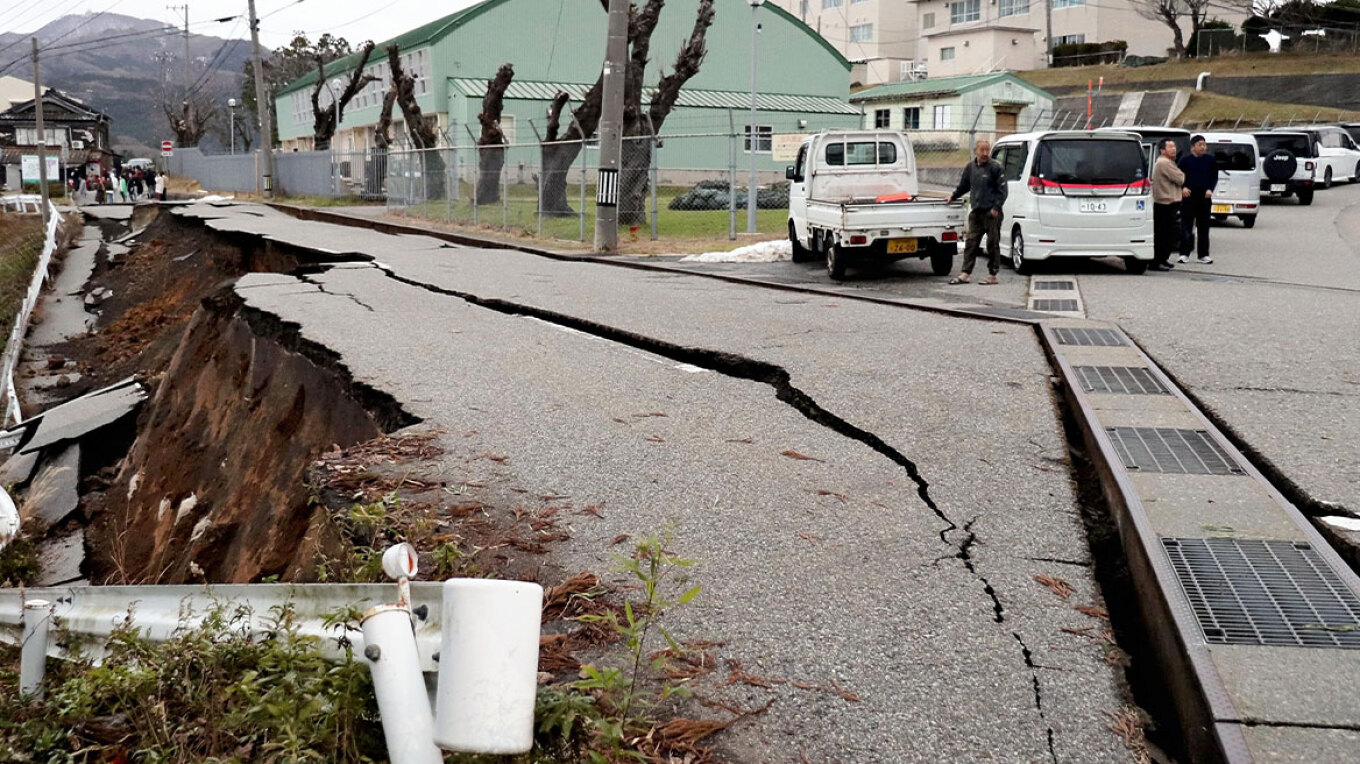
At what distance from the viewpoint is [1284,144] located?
96.7 feet

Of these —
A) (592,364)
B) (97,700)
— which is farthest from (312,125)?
(97,700)

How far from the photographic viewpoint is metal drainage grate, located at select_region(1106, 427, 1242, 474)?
18.5 ft

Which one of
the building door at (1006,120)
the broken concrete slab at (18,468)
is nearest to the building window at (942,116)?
the building door at (1006,120)

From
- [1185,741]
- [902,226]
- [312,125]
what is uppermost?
[312,125]

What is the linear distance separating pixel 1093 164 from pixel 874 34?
213ft

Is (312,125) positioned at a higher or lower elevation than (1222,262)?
higher

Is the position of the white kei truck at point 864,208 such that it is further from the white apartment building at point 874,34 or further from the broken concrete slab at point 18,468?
the white apartment building at point 874,34

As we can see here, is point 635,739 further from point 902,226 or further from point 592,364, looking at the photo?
point 902,226

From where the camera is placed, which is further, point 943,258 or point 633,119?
point 633,119

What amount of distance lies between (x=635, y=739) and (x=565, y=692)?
0.31 metres

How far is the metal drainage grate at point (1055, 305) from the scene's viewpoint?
12.1 meters

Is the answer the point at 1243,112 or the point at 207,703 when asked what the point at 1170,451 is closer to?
the point at 207,703

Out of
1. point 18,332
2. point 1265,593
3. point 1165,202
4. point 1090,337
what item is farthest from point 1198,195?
point 18,332

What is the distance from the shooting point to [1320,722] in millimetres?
3045
